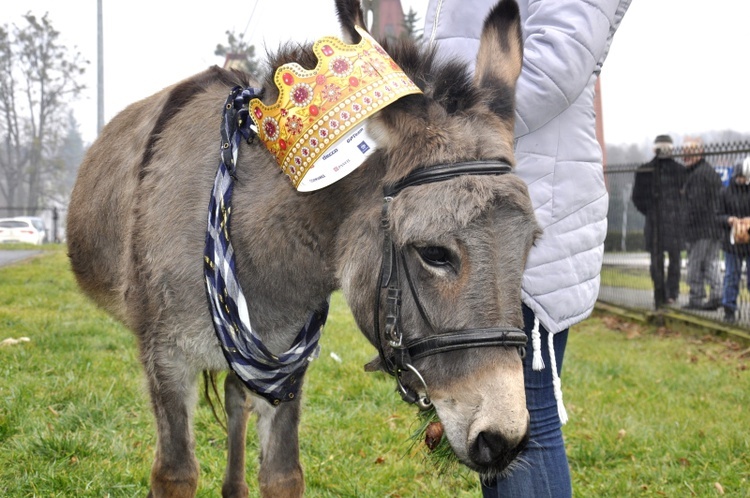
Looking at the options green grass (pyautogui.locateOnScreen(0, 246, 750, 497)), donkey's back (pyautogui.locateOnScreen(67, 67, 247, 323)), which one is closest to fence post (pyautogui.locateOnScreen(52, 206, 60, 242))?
green grass (pyautogui.locateOnScreen(0, 246, 750, 497))

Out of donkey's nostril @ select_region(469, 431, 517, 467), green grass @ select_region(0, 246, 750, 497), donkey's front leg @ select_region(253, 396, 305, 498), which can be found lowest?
green grass @ select_region(0, 246, 750, 497)

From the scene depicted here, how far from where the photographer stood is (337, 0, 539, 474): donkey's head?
6.10 feet

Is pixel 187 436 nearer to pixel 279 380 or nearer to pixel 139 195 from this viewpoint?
pixel 279 380

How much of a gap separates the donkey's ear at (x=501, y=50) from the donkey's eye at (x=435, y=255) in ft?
1.85

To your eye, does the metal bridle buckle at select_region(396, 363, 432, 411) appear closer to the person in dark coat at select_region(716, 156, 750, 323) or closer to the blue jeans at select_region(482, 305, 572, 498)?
the blue jeans at select_region(482, 305, 572, 498)

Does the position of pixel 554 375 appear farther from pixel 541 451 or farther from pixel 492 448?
pixel 492 448

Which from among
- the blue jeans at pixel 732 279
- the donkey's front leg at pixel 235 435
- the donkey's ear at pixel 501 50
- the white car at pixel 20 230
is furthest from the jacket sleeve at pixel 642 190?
the white car at pixel 20 230

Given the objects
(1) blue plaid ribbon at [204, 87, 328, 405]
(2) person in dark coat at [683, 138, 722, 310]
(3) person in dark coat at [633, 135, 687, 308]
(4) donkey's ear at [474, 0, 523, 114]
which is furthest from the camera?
(3) person in dark coat at [633, 135, 687, 308]

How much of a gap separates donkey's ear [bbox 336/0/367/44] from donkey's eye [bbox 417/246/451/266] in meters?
0.71

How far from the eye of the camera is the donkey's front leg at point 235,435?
346 cm

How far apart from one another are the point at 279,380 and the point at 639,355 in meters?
6.13

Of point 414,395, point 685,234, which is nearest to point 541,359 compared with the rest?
point 414,395

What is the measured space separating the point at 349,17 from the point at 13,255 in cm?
1736

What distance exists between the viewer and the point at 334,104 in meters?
2.09
